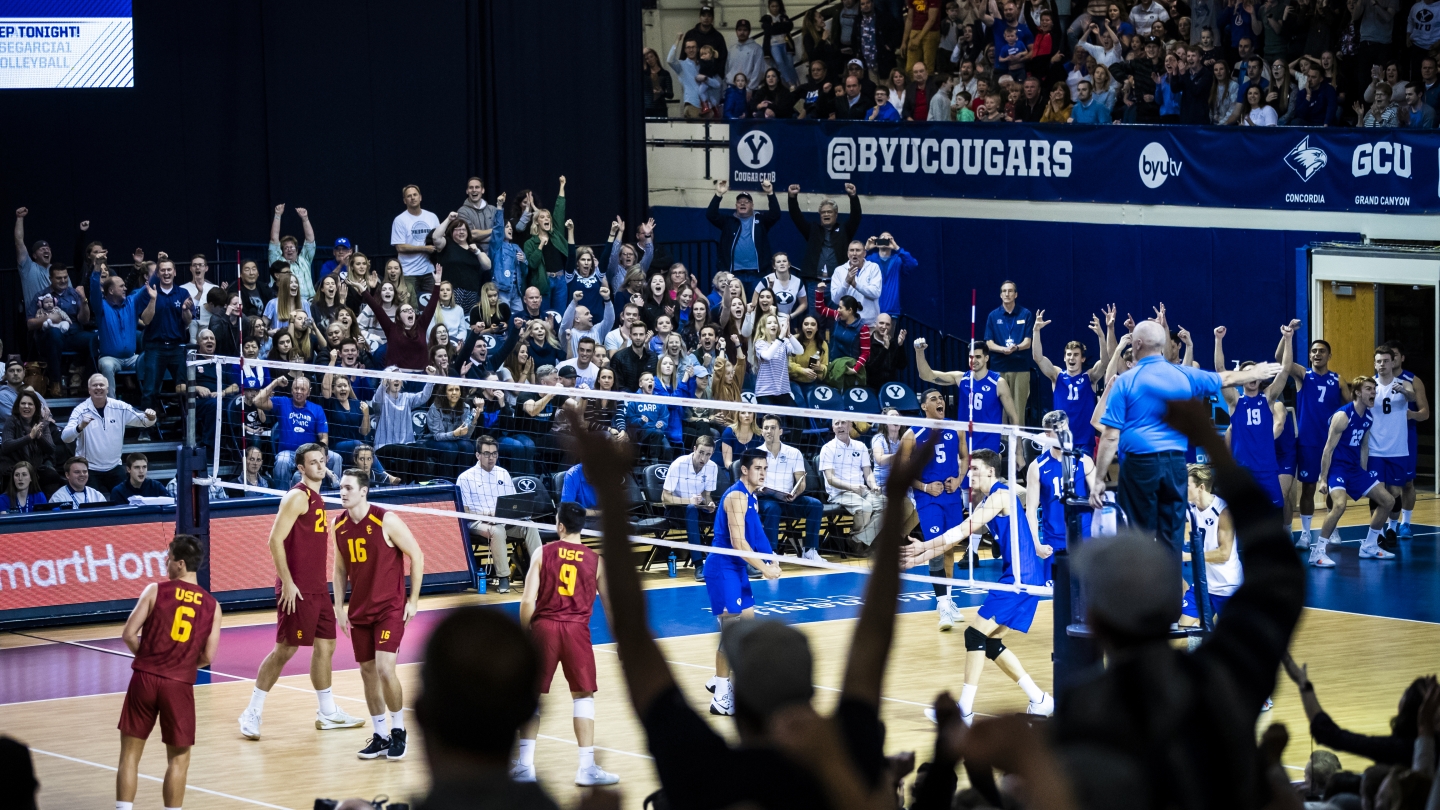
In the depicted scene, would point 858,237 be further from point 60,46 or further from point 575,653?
point 575,653

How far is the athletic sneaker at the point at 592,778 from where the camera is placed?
10664 millimetres

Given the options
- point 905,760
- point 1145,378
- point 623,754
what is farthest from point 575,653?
point 905,760

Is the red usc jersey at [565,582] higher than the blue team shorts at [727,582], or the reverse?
the red usc jersey at [565,582]

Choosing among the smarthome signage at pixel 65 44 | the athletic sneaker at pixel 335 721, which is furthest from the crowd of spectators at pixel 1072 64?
the athletic sneaker at pixel 335 721

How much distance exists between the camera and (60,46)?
19781mm

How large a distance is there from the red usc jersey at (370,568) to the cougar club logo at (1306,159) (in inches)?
526

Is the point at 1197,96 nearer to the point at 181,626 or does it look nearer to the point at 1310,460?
the point at 1310,460

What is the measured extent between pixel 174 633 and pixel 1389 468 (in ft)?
40.8

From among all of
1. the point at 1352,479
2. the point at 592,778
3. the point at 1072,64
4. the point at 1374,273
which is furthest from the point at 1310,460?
the point at 592,778

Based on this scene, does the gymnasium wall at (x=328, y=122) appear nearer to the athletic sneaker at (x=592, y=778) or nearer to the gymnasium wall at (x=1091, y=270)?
the gymnasium wall at (x=1091, y=270)

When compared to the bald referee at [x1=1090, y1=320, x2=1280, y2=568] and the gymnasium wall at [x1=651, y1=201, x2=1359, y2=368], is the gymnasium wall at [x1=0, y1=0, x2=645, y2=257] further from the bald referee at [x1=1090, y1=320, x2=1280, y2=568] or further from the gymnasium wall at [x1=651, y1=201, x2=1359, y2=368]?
the bald referee at [x1=1090, y1=320, x2=1280, y2=568]

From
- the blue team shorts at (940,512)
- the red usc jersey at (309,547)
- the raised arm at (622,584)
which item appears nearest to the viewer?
the raised arm at (622,584)

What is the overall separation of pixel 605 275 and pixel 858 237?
5.21 m

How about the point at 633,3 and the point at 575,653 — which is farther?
the point at 633,3
